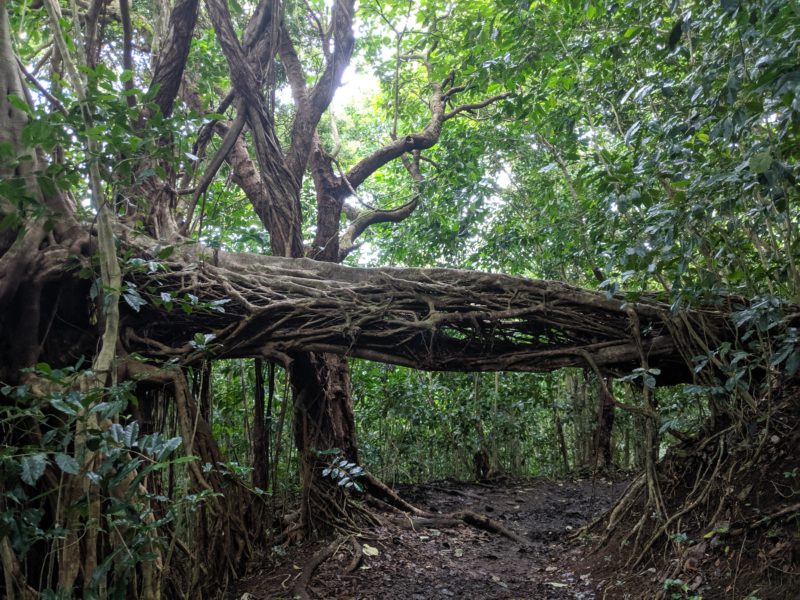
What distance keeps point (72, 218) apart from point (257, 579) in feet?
7.60

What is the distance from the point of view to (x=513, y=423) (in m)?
8.15

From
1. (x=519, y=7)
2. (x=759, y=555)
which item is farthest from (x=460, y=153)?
(x=759, y=555)

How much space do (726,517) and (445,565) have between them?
70.0 inches

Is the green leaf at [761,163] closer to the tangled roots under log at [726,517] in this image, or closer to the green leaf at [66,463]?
the tangled roots under log at [726,517]

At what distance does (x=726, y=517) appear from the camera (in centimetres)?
318

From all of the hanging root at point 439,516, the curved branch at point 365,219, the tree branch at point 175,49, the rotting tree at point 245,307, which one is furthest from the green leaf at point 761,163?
the curved branch at point 365,219

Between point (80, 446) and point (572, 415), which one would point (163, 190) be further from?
point (572, 415)

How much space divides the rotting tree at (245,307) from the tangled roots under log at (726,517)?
24 cm

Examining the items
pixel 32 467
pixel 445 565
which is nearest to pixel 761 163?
pixel 32 467

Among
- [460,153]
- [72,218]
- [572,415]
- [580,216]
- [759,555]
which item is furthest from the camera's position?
[572,415]

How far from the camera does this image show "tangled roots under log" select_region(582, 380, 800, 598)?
2779 mm

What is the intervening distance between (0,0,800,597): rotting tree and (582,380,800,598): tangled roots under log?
9.4 inches

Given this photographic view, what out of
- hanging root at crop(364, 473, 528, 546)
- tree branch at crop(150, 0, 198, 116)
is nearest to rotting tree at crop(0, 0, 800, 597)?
tree branch at crop(150, 0, 198, 116)

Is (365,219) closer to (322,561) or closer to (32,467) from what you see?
(322,561)
